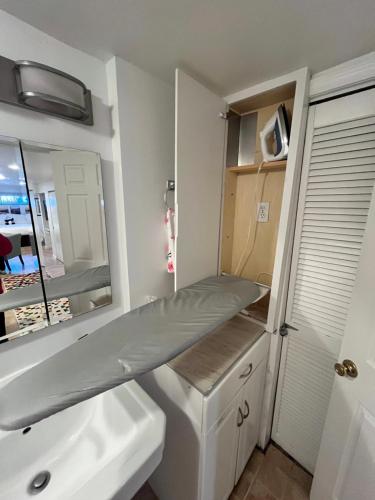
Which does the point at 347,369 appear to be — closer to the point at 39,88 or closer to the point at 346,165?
the point at 346,165

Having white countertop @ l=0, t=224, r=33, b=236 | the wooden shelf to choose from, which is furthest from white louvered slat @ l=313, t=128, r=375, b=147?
white countertop @ l=0, t=224, r=33, b=236

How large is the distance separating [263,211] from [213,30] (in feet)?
3.11

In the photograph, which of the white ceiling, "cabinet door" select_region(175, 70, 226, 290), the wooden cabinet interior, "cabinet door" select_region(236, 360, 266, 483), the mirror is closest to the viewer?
the white ceiling

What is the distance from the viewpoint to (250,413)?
4.09 feet

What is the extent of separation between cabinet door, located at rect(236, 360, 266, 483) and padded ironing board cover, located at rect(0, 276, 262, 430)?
0.50 meters

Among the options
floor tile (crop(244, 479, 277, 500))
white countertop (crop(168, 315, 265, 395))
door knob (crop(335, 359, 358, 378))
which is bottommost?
floor tile (crop(244, 479, 277, 500))

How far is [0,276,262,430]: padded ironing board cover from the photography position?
0.55 meters

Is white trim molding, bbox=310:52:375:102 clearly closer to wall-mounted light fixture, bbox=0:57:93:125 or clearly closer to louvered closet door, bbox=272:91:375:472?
louvered closet door, bbox=272:91:375:472

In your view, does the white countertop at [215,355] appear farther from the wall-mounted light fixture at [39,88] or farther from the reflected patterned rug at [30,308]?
the wall-mounted light fixture at [39,88]

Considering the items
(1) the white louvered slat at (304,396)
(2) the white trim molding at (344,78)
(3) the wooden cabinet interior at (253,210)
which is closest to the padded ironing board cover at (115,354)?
(3) the wooden cabinet interior at (253,210)

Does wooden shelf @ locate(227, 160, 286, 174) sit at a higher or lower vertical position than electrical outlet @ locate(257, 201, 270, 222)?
higher

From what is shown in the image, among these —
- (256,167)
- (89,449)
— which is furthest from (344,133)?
(89,449)

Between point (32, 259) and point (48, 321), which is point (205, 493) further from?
point (32, 259)

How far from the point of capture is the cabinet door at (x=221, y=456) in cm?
93
